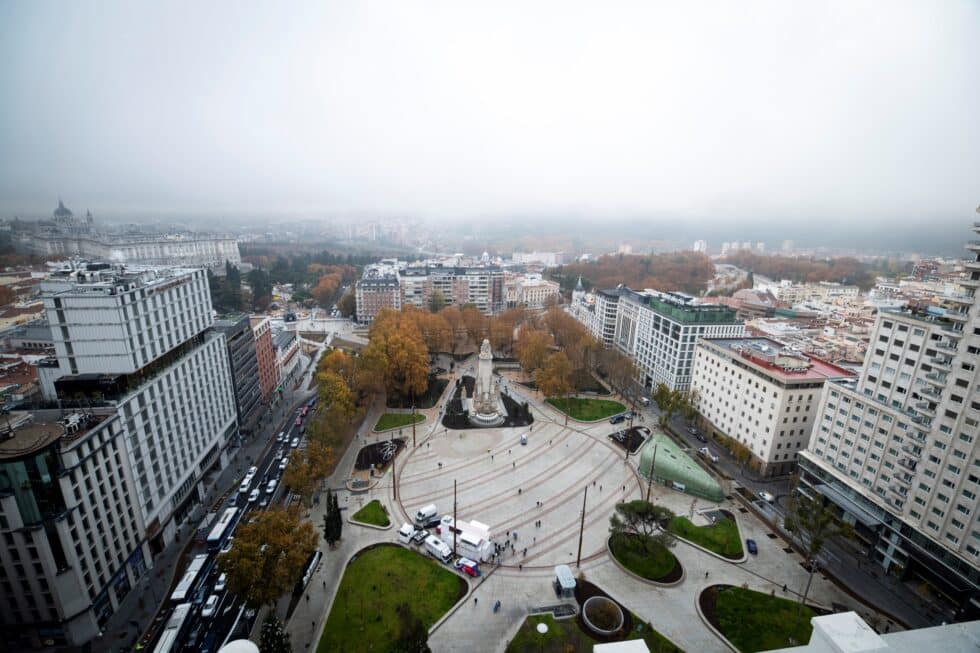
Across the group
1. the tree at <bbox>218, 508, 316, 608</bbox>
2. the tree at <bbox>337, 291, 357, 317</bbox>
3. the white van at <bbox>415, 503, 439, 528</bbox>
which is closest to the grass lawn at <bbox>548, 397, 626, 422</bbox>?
the white van at <bbox>415, 503, 439, 528</bbox>

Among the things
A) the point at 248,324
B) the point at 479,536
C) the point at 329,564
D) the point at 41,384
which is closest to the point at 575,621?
the point at 479,536

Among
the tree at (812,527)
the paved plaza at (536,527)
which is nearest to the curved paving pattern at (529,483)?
the paved plaza at (536,527)

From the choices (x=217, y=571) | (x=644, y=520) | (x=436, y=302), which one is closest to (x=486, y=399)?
(x=644, y=520)

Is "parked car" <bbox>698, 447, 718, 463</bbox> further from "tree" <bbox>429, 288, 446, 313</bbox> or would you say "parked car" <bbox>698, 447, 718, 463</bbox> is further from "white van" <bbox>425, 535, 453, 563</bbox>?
"tree" <bbox>429, 288, 446, 313</bbox>

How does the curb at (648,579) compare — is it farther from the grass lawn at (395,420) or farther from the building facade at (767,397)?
the grass lawn at (395,420)

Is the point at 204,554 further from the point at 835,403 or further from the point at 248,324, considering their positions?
the point at 835,403
